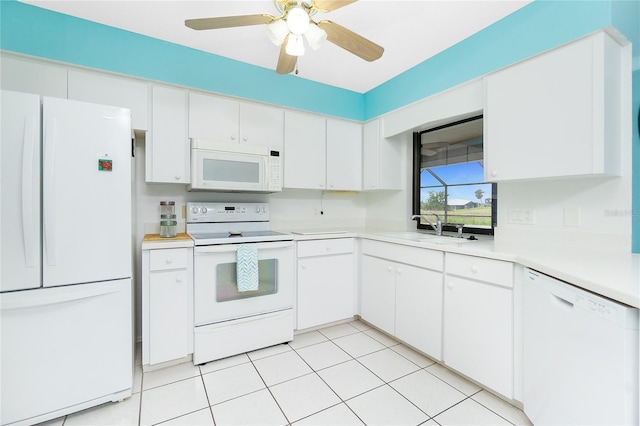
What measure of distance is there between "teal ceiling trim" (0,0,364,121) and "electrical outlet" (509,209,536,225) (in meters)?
1.99

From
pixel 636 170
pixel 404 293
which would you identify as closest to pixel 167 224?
pixel 404 293

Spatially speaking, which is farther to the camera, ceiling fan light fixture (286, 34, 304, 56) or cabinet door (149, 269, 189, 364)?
cabinet door (149, 269, 189, 364)

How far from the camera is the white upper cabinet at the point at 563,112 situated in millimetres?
1487

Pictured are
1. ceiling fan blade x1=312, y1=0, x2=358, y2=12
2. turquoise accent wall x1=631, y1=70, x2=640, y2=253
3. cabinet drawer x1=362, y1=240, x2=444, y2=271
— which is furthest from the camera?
cabinet drawer x1=362, y1=240, x2=444, y2=271

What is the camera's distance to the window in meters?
2.44

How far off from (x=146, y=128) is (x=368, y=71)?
2074 mm

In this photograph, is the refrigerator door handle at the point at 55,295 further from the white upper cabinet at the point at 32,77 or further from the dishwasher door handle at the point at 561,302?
the dishwasher door handle at the point at 561,302

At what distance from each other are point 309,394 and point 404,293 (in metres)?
1.07

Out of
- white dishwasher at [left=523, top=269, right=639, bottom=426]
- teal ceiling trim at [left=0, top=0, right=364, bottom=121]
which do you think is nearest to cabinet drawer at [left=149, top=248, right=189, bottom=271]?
teal ceiling trim at [left=0, top=0, right=364, bottom=121]

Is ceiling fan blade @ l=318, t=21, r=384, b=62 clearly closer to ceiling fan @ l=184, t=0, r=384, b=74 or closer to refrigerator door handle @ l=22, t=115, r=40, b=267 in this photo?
ceiling fan @ l=184, t=0, r=384, b=74

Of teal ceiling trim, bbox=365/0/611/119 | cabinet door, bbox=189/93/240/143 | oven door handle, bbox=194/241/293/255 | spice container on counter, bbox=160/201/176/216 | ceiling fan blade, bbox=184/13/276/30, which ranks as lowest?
oven door handle, bbox=194/241/293/255

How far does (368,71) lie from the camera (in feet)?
9.14

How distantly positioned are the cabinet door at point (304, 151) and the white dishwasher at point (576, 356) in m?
1.99

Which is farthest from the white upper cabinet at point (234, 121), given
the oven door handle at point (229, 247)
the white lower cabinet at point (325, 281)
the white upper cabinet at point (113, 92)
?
the white lower cabinet at point (325, 281)
